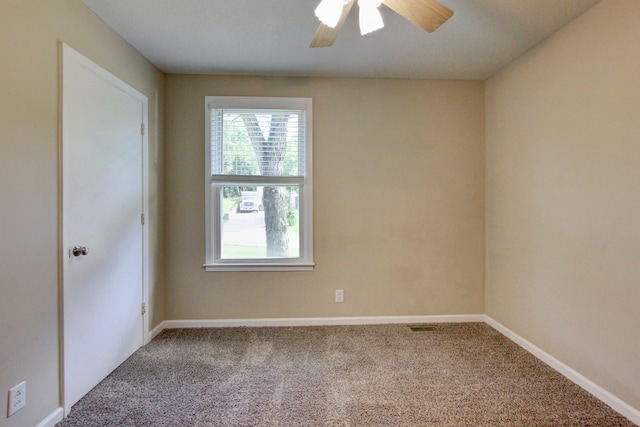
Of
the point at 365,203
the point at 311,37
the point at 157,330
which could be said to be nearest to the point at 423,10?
the point at 311,37

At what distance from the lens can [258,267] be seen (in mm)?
2916

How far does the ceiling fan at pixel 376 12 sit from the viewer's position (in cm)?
150

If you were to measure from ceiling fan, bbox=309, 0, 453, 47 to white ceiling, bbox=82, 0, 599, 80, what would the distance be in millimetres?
361

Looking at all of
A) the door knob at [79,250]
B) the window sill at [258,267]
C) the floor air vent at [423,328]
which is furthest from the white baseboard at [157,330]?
the floor air vent at [423,328]

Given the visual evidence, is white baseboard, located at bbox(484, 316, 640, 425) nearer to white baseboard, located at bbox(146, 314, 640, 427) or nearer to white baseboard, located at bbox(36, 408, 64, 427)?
white baseboard, located at bbox(146, 314, 640, 427)

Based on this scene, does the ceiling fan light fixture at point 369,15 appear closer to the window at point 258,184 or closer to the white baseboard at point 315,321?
the window at point 258,184

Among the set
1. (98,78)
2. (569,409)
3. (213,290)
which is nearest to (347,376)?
(569,409)

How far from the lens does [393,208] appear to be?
297 centimetres

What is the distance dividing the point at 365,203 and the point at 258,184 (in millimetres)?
1074

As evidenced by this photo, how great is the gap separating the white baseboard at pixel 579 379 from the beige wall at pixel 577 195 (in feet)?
0.13

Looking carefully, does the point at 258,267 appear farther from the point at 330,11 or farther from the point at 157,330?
the point at 330,11

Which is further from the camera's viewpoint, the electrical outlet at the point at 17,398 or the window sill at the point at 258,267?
the window sill at the point at 258,267

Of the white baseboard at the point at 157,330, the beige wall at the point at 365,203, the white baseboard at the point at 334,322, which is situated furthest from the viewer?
the beige wall at the point at 365,203

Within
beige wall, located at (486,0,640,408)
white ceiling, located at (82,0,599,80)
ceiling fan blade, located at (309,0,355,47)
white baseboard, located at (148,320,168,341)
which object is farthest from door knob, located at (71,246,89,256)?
beige wall, located at (486,0,640,408)
